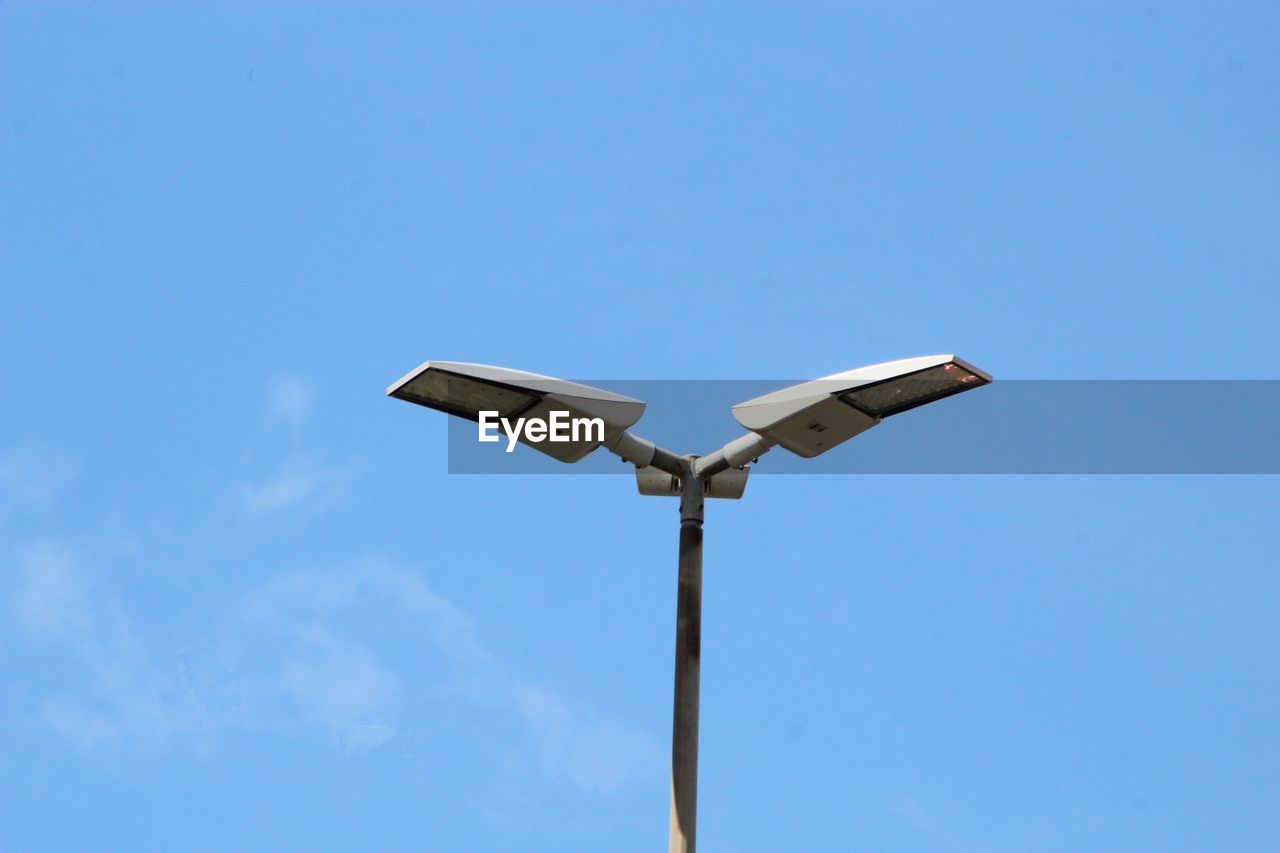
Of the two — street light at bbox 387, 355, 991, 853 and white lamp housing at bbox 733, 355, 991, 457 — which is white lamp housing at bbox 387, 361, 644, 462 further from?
white lamp housing at bbox 733, 355, 991, 457

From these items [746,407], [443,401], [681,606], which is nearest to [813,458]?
[746,407]

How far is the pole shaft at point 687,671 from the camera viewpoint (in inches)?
400

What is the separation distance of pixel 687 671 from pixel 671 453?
56.1 inches

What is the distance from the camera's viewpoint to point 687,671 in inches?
411

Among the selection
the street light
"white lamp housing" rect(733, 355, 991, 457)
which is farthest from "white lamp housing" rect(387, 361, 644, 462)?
"white lamp housing" rect(733, 355, 991, 457)

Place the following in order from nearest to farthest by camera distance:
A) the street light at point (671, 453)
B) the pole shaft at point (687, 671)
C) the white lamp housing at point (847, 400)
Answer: the white lamp housing at point (847, 400)
the street light at point (671, 453)
the pole shaft at point (687, 671)

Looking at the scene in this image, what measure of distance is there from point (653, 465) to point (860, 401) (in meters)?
1.49

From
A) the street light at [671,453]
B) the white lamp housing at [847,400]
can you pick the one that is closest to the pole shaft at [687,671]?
the street light at [671,453]

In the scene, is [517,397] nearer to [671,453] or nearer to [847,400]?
→ [671,453]

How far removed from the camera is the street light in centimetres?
982

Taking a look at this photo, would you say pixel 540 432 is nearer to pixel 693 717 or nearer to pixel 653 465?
pixel 653 465

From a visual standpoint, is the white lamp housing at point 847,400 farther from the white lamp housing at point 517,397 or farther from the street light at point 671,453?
the white lamp housing at point 517,397

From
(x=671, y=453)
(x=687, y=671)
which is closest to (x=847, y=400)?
(x=671, y=453)

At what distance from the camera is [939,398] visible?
9.91 metres
